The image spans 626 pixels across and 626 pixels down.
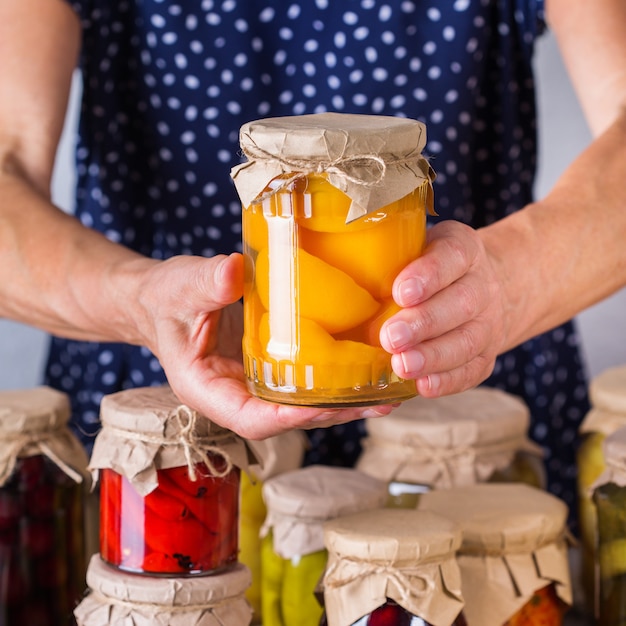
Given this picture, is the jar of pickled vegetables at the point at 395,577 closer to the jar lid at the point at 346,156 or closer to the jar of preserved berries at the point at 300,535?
the jar of preserved berries at the point at 300,535

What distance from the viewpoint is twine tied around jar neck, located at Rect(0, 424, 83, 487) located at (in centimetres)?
86

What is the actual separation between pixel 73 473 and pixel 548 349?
667 mm

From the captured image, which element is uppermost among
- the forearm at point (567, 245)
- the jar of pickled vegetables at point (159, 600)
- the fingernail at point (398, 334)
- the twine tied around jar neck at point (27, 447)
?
the forearm at point (567, 245)

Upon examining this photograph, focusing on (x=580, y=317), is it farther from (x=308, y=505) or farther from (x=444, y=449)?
(x=308, y=505)

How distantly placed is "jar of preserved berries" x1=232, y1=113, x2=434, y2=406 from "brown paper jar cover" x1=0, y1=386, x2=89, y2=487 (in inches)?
11.6

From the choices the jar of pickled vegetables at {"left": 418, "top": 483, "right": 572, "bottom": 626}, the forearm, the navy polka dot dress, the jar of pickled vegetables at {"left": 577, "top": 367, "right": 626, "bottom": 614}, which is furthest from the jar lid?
the navy polka dot dress

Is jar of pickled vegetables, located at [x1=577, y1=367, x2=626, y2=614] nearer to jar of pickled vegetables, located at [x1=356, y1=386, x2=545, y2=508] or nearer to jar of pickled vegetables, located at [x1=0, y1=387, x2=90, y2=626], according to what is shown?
jar of pickled vegetables, located at [x1=356, y1=386, x2=545, y2=508]

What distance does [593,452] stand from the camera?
3.42 ft

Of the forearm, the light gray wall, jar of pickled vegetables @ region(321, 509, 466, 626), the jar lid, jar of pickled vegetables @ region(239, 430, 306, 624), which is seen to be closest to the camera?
the jar lid

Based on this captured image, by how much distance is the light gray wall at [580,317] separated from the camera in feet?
5.60

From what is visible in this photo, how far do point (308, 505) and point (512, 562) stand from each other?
0.17 metres

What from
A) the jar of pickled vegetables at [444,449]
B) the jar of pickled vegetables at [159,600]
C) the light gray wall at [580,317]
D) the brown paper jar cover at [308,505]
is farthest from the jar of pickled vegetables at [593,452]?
the light gray wall at [580,317]

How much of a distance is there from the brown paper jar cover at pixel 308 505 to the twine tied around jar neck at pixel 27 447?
0.56ft

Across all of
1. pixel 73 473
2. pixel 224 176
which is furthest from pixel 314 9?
pixel 73 473
